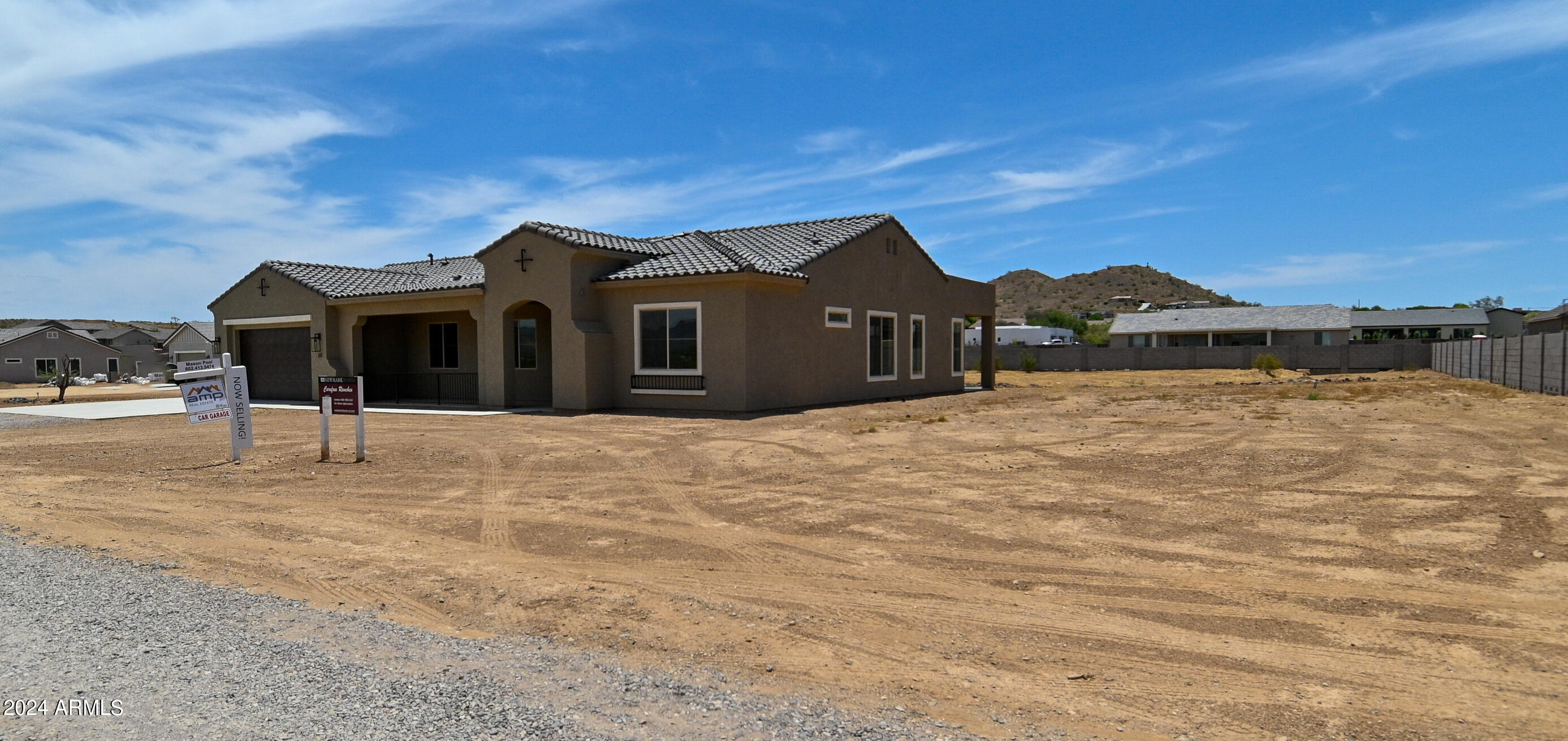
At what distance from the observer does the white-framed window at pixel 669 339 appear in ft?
60.9

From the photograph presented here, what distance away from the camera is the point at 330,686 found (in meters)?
4.17

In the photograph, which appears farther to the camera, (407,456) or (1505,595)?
(407,456)

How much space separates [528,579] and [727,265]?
473 inches

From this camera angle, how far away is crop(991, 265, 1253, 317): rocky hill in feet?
391

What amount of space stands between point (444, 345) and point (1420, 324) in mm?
76536

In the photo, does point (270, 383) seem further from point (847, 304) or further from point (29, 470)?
point (847, 304)

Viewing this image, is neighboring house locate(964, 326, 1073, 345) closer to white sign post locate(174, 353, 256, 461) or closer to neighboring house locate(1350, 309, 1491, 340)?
neighboring house locate(1350, 309, 1491, 340)

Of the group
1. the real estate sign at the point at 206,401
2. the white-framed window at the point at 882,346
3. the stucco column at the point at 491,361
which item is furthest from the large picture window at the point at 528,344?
the real estate sign at the point at 206,401

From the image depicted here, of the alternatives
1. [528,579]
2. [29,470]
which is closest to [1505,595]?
[528,579]

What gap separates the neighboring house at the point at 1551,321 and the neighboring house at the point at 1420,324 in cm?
1377

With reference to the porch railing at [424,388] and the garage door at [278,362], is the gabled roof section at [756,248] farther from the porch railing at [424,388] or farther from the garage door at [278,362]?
the garage door at [278,362]

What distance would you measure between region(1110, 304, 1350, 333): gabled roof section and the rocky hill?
4481 centimetres

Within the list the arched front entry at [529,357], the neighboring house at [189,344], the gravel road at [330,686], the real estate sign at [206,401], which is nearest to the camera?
the gravel road at [330,686]

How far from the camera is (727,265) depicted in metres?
17.7
